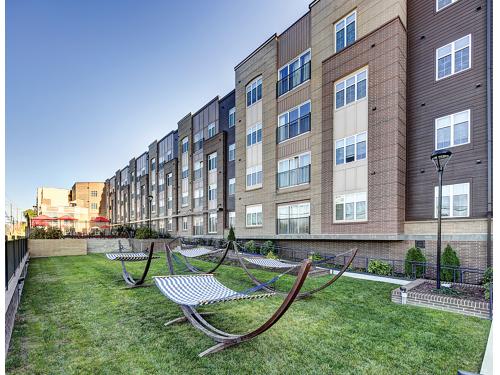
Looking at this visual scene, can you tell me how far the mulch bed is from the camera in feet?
21.7

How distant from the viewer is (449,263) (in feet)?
33.3

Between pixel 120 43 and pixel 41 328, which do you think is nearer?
pixel 41 328

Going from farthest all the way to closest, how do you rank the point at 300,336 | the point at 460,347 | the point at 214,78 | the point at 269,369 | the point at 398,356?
the point at 214,78 → the point at 300,336 → the point at 460,347 → the point at 398,356 → the point at 269,369

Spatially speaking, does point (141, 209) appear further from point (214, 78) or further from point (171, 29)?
point (171, 29)

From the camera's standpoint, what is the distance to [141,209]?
40656 millimetres

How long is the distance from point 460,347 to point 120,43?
1463 cm

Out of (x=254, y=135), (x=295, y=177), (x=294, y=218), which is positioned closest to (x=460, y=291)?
(x=294, y=218)

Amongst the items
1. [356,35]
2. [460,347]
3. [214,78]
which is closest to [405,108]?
[356,35]

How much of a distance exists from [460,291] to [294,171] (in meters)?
10.2

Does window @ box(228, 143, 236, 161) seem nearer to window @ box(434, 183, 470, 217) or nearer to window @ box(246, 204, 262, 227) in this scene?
window @ box(246, 204, 262, 227)

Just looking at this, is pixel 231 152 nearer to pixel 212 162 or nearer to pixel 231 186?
pixel 231 186

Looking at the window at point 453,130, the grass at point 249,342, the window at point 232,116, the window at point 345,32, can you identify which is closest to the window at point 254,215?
the window at point 232,116

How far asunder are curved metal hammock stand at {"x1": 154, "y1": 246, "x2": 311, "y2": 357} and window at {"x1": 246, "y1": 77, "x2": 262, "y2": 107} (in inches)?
608

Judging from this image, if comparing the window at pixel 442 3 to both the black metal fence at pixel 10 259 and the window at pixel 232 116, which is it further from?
the black metal fence at pixel 10 259
